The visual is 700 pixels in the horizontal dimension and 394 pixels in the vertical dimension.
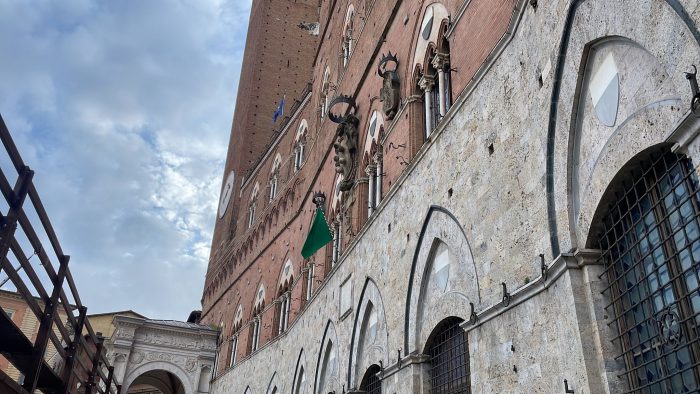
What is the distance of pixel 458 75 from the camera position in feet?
20.8

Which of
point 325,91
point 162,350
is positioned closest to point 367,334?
point 325,91

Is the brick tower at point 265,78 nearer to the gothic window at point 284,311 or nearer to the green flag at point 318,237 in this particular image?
the gothic window at point 284,311

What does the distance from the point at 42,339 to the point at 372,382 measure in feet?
16.8

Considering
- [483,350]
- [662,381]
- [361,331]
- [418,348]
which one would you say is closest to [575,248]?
[662,381]

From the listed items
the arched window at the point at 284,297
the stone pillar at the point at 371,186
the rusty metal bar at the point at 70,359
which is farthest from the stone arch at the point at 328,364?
the rusty metal bar at the point at 70,359

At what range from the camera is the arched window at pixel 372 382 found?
773 centimetres

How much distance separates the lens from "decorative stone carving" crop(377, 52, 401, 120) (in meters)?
8.41

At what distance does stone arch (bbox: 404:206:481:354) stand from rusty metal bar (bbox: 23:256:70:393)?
132 inches

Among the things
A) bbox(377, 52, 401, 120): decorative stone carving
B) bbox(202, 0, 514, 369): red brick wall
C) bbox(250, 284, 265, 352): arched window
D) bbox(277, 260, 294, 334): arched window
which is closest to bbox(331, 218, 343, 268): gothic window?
bbox(202, 0, 514, 369): red brick wall

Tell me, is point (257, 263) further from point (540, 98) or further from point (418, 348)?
point (540, 98)

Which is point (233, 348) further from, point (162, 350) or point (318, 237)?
point (318, 237)

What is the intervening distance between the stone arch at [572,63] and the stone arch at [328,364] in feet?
19.9

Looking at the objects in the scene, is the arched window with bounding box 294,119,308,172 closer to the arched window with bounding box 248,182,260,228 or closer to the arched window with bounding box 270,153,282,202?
the arched window with bounding box 270,153,282,202

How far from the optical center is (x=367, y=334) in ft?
27.2
